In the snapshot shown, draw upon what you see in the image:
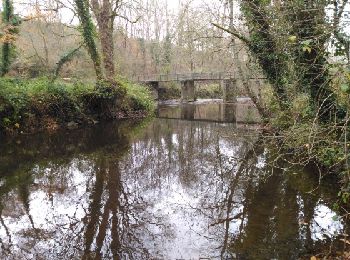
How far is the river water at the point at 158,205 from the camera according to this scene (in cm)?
467

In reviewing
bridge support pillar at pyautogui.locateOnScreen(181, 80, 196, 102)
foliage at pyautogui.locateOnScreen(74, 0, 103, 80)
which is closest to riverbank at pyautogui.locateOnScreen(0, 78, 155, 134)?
foliage at pyautogui.locateOnScreen(74, 0, 103, 80)

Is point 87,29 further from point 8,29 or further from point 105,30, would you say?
point 8,29

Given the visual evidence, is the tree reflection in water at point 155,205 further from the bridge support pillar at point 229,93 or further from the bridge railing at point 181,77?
the bridge support pillar at point 229,93

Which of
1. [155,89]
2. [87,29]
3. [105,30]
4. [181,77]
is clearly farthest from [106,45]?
[155,89]

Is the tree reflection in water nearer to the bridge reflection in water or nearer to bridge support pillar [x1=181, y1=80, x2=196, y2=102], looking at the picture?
the bridge reflection in water

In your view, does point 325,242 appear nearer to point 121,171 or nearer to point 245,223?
point 245,223

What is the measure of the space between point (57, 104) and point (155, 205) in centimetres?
1059

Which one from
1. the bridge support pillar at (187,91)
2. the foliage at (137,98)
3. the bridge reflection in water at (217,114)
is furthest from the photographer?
the bridge support pillar at (187,91)

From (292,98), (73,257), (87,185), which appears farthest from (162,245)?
(292,98)

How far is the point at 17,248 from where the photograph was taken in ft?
15.2

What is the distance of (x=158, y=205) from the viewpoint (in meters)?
6.36

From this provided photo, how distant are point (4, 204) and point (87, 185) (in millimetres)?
1666

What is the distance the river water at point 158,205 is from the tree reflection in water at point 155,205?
0.02 metres

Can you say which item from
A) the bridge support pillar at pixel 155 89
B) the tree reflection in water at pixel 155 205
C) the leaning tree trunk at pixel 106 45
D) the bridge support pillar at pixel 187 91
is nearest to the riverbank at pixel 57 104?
the leaning tree trunk at pixel 106 45
